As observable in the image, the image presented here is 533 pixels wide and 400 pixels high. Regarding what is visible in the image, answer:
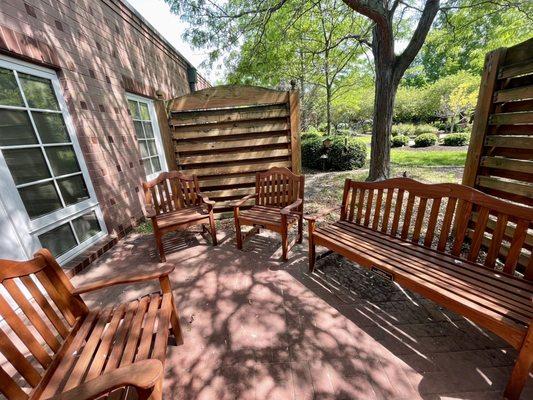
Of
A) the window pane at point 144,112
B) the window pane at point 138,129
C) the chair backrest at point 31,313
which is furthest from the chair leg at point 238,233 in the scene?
the window pane at point 144,112

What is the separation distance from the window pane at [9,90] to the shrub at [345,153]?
24.1 ft

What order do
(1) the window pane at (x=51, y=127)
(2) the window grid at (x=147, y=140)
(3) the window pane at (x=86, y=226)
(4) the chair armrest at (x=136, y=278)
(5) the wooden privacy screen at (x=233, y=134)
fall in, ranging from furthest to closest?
(2) the window grid at (x=147, y=140) < (5) the wooden privacy screen at (x=233, y=134) < (3) the window pane at (x=86, y=226) < (1) the window pane at (x=51, y=127) < (4) the chair armrest at (x=136, y=278)

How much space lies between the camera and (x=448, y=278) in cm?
175

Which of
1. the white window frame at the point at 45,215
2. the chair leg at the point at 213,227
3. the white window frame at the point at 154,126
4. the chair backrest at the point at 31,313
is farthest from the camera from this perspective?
the white window frame at the point at 154,126

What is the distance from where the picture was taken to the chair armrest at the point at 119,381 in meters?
0.89

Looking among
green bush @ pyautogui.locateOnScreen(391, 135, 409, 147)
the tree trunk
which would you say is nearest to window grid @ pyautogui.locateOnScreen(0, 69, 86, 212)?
the tree trunk

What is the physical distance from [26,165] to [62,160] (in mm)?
456

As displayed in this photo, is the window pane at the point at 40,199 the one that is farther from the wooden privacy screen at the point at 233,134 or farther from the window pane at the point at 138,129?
the window pane at the point at 138,129

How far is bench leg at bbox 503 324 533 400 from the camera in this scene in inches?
49.7

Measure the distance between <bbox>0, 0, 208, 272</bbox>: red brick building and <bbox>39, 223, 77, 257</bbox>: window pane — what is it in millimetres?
12

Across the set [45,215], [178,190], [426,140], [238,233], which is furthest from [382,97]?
[426,140]

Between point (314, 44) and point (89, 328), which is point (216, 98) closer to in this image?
point (89, 328)

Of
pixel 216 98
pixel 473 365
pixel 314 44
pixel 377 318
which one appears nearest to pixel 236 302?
pixel 377 318

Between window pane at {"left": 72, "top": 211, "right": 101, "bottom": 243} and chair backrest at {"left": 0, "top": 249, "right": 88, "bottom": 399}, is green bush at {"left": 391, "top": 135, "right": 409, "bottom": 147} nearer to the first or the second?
window pane at {"left": 72, "top": 211, "right": 101, "bottom": 243}
